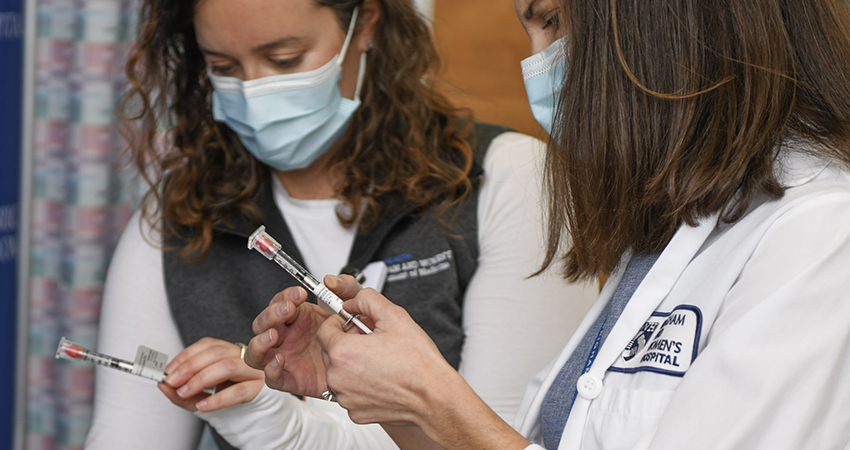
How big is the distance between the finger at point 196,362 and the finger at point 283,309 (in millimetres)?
227

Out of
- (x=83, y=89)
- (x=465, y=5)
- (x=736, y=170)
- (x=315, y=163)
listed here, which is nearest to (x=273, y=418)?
A: (x=315, y=163)

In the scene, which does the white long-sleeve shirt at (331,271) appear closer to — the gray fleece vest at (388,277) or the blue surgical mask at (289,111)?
the gray fleece vest at (388,277)

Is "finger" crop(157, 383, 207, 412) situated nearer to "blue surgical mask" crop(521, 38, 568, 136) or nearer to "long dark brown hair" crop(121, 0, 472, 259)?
"long dark brown hair" crop(121, 0, 472, 259)

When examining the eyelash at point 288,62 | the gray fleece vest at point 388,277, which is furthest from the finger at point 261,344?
the eyelash at point 288,62

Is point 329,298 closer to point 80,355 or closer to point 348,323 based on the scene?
point 348,323

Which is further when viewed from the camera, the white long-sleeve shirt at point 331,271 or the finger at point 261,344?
the white long-sleeve shirt at point 331,271

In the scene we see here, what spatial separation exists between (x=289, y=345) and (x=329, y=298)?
190 mm

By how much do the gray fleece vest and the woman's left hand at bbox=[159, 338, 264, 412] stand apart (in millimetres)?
185

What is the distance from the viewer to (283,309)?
103 centimetres

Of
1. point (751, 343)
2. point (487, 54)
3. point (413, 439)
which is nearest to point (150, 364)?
point (413, 439)

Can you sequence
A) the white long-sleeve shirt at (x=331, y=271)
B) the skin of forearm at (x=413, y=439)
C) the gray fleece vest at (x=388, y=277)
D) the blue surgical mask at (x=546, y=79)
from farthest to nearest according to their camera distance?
the gray fleece vest at (x=388, y=277)
the white long-sleeve shirt at (x=331, y=271)
the skin of forearm at (x=413, y=439)
the blue surgical mask at (x=546, y=79)

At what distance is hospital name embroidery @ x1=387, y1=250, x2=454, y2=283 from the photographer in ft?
4.70

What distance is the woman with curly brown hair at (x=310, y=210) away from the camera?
1.38 metres

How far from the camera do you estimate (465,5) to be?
2.44 metres
